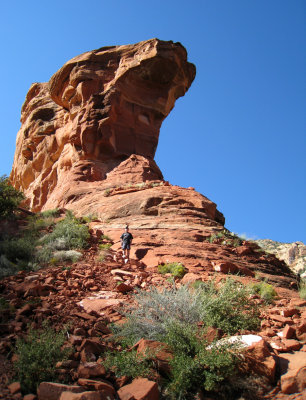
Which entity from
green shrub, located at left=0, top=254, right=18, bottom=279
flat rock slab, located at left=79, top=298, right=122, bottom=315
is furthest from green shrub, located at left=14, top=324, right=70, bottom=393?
green shrub, located at left=0, top=254, right=18, bottom=279

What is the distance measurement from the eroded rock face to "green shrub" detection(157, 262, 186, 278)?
997cm

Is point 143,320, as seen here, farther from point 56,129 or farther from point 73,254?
point 56,129

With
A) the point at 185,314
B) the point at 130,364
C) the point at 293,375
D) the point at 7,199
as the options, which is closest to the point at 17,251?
the point at 7,199

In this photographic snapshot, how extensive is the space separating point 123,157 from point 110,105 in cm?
335

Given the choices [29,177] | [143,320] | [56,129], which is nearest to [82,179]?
[56,129]

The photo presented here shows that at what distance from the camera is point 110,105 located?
2156cm

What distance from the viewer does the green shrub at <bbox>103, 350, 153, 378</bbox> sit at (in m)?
→ 4.01

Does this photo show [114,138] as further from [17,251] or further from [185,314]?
[185,314]

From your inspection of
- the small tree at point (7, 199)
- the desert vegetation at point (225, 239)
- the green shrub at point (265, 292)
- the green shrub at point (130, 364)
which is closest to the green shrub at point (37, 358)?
the green shrub at point (130, 364)

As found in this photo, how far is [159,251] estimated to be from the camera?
10570 millimetres

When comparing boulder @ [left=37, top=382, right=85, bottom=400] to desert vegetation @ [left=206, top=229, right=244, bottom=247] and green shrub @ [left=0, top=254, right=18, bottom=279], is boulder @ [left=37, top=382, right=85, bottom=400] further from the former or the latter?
desert vegetation @ [left=206, top=229, right=244, bottom=247]

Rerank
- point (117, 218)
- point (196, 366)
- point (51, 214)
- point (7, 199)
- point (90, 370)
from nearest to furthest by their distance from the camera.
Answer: point (90, 370)
point (196, 366)
point (117, 218)
point (7, 199)
point (51, 214)

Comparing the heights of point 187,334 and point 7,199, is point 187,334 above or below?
below

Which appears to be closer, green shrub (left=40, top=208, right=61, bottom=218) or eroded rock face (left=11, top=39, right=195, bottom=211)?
green shrub (left=40, top=208, right=61, bottom=218)
